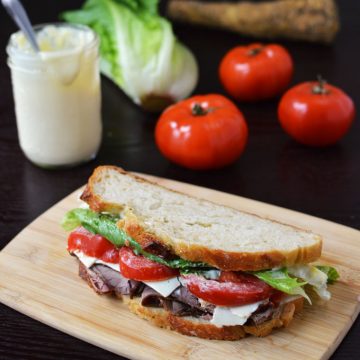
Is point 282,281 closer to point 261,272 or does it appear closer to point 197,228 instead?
point 261,272

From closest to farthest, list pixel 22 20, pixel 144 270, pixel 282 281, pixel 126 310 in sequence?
1. pixel 282 281
2. pixel 144 270
3. pixel 126 310
4. pixel 22 20

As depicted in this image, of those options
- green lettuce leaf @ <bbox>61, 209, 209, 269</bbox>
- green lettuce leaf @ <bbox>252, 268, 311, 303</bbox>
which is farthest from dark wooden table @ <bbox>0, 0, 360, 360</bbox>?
green lettuce leaf @ <bbox>61, 209, 209, 269</bbox>

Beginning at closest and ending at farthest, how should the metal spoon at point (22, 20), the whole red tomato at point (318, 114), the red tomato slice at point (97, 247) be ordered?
the red tomato slice at point (97, 247)
the metal spoon at point (22, 20)
the whole red tomato at point (318, 114)

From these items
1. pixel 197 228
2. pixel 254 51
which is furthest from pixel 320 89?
pixel 197 228

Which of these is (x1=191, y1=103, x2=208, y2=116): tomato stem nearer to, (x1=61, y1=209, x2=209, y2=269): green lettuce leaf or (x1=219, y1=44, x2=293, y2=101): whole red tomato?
(x1=219, y1=44, x2=293, y2=101): whole red tomato

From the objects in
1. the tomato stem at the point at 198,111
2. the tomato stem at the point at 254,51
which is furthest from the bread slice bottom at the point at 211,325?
the tomato stem at the point at 254,51

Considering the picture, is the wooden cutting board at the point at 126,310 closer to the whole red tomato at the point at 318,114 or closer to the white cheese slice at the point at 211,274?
the white cheese slice at the point at 211,274

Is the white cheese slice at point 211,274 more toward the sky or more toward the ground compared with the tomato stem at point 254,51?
more toward the sky
